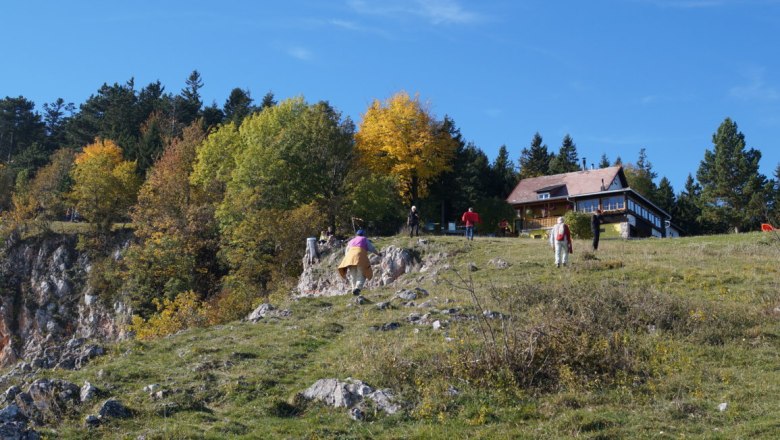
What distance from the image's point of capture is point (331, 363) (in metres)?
16.7

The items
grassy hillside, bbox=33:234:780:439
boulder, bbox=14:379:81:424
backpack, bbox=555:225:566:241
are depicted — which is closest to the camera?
grassy hillside, bbox=33:234:780:439

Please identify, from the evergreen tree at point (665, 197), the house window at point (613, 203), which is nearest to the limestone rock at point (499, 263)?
the house window at point (613, 203)

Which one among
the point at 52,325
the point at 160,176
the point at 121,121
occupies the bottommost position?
the point at 52,325

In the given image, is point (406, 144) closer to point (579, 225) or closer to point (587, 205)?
point (579, 225)

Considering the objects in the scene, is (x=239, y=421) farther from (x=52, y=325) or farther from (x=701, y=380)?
(x=52, y=325)

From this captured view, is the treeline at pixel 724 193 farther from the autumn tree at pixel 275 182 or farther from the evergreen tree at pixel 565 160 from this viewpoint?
the autumn tree at pixel 275 182

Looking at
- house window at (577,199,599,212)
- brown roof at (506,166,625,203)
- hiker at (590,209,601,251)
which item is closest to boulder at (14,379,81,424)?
hiker at (590,209,601,251)

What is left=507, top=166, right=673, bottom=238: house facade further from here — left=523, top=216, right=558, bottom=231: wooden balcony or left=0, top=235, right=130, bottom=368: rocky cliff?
left=0, top=235, right=130, bottom=368: rocky cliff

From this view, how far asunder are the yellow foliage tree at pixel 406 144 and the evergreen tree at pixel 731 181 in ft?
98.0

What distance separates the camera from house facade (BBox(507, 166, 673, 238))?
235 ft

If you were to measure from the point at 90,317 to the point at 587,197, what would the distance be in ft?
145

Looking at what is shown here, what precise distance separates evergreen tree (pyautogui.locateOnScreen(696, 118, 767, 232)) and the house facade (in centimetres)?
499

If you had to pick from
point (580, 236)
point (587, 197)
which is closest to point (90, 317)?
point (580, 236)

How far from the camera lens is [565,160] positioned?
316 ft
